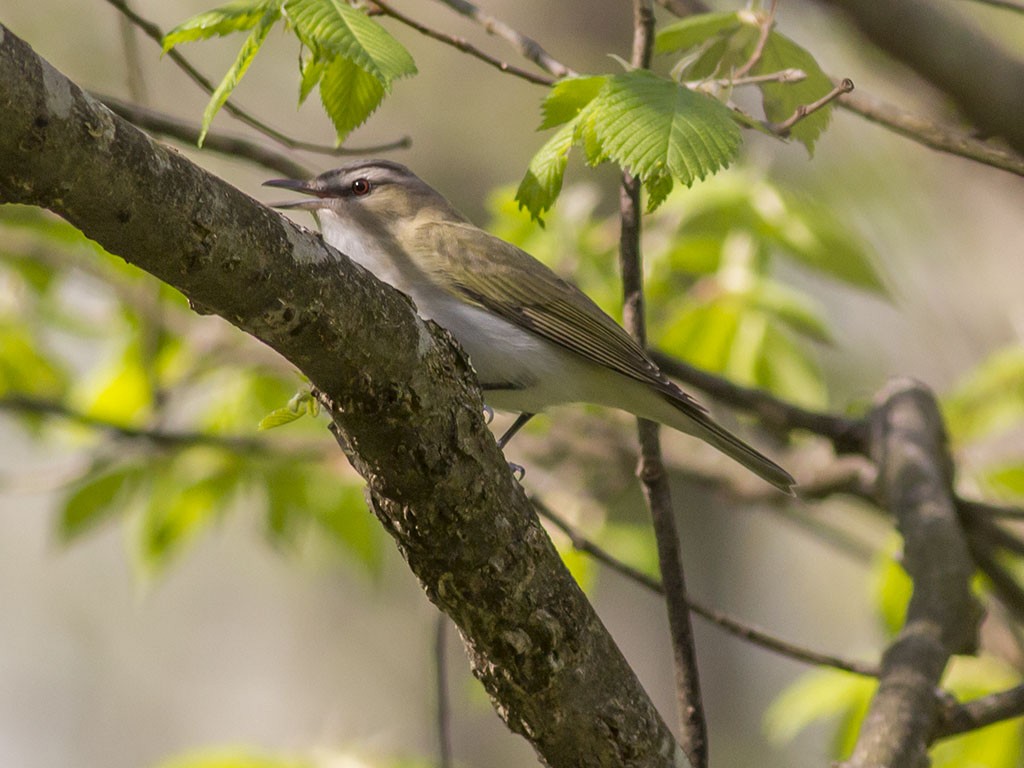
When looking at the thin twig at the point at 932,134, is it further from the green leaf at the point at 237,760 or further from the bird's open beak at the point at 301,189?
the green leaf at the point at 237,760

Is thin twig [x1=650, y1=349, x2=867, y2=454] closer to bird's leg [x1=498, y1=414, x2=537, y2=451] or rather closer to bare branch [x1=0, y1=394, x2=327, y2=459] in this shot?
bird's leg [x1=498, y1=414, x2=537, y2=451]

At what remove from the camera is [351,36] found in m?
2.23

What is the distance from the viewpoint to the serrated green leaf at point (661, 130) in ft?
7.34

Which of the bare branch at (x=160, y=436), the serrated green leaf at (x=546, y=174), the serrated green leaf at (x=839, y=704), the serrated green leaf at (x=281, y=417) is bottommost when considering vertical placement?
the serrated green leaf at (x=281, y=417)

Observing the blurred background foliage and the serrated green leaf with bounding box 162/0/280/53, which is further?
the blurred background foliage

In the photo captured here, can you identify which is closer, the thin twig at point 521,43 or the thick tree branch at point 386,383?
the thick tree branch at point 386,383

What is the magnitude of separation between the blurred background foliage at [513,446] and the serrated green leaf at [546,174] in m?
0.02

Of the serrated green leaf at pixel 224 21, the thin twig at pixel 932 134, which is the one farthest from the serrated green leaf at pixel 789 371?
the serrated green leaf at pixel 224 21

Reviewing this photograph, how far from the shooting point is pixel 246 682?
13.8 meters

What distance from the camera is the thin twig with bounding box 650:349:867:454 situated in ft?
13.5

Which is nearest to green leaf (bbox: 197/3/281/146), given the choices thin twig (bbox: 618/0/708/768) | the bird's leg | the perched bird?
thin twig (bbox: 618/0/708/768)

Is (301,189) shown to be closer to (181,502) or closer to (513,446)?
(181,502)

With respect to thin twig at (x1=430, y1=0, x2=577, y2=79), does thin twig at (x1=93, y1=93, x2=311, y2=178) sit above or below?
above

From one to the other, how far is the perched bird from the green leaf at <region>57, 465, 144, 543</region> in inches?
58.4
